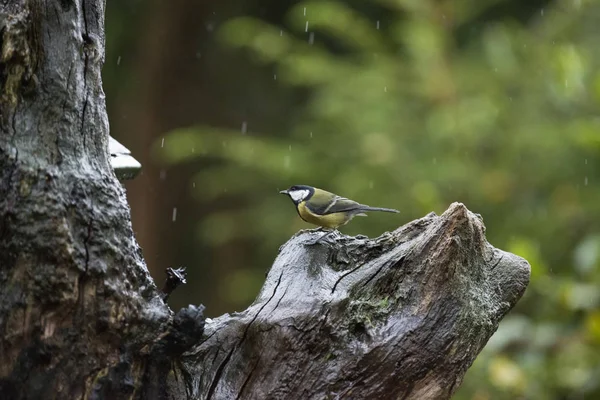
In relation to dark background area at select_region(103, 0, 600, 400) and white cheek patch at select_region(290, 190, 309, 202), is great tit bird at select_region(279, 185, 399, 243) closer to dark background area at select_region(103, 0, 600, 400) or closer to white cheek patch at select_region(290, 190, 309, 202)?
white cheek patch at select_region(290, 190, 309, 202)

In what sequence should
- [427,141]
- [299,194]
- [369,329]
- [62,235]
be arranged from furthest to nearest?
1. [427,141]
2. [299,194]
3. [369,329]
4. [62,235]

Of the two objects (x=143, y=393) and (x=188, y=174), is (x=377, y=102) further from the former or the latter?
(x=143, y=393)

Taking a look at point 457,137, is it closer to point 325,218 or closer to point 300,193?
point 300,193

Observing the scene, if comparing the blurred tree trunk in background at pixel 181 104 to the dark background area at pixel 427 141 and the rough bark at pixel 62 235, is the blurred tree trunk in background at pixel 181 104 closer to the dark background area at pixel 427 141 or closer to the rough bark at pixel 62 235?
the dark background area at pixel 427 141

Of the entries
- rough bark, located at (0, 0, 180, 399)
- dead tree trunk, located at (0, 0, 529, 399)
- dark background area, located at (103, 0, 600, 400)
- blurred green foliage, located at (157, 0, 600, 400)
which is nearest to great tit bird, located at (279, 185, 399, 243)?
dark background area, located at (103, 0, 600, 400)

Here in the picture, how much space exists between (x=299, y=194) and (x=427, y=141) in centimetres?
229

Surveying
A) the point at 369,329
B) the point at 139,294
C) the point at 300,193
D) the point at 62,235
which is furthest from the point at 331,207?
the point at 62,235

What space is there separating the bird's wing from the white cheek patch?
5.3 inches

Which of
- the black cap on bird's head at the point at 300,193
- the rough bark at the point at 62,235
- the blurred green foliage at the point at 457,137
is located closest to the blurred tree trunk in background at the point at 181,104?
the blurred green foliage at the point at 457,137

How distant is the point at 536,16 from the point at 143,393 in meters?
6.00

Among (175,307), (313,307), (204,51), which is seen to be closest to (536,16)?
(204,51)

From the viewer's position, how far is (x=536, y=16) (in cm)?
681

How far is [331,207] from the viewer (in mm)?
3051

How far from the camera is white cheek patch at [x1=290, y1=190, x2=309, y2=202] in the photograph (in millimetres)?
3228
